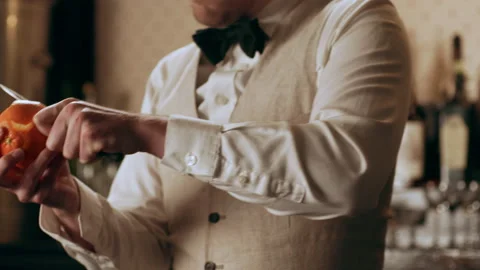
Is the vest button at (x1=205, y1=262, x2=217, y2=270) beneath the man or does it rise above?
beneath

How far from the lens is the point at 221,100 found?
4.13 feet

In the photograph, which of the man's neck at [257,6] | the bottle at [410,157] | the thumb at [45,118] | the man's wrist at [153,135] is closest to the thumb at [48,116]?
the thumb at [45,118]

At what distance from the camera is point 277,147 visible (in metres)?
0.93

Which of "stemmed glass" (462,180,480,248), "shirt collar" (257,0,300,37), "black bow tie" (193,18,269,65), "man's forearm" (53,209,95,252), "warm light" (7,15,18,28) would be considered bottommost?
"stemmed glass" (462,180,480,248)

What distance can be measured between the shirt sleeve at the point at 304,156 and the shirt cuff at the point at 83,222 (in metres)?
0.32

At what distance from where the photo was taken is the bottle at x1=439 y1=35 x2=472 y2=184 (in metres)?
2.75

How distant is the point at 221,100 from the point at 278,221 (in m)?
0.25

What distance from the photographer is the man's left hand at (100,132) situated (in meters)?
0.91

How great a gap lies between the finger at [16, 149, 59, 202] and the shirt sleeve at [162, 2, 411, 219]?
0.69 ft

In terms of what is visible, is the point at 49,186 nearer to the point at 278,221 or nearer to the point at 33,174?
the point at 33,174

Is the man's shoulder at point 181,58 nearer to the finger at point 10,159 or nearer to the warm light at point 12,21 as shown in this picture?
the finger at point 10,159

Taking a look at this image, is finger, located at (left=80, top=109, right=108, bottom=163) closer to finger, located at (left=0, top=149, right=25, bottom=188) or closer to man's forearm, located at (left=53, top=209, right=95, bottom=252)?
finger, located at (left=0, top=149, right=25, bottom=188)

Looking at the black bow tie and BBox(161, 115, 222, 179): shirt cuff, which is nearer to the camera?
BBox(161, 115, 222, 179): shirt cuff

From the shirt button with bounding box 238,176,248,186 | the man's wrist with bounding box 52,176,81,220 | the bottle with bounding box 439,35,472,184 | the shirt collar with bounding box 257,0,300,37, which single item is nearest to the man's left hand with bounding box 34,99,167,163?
the shirt button with bounding box 238,176,248,186
